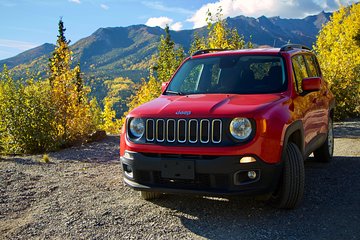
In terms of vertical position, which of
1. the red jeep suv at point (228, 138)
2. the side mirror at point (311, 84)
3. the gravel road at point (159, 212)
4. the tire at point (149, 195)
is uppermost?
the side mirror at point (311, 84)

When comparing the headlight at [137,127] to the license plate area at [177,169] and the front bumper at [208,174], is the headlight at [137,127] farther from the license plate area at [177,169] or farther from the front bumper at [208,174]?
the license plate area at [177,169]

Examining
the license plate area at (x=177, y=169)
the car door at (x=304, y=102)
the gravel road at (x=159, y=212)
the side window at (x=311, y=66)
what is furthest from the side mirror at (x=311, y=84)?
the license plate area at (x=177, y=169)

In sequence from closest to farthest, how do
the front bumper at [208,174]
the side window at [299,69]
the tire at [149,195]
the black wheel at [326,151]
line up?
the front bumper at [208,174], the tire at [149,195], the side window at [299,69], the black wheel at [326,151]

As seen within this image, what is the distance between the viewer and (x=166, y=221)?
4.25m

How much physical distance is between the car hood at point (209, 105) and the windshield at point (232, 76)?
296 mm

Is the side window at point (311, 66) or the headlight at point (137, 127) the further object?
the side window at point (311, 66)

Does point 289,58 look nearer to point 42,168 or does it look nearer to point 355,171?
point 355,171

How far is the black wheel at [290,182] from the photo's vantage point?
423 cm

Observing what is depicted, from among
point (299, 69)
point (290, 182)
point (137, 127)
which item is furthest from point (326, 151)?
point (137, 127)

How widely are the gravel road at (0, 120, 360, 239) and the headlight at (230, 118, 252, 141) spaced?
939mm

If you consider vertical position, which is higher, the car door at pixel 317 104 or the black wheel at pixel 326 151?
the car door at pixel 317 104

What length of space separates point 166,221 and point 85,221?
2.92ft

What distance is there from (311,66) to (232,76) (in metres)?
2.01

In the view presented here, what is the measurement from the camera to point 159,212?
4.55 metres
